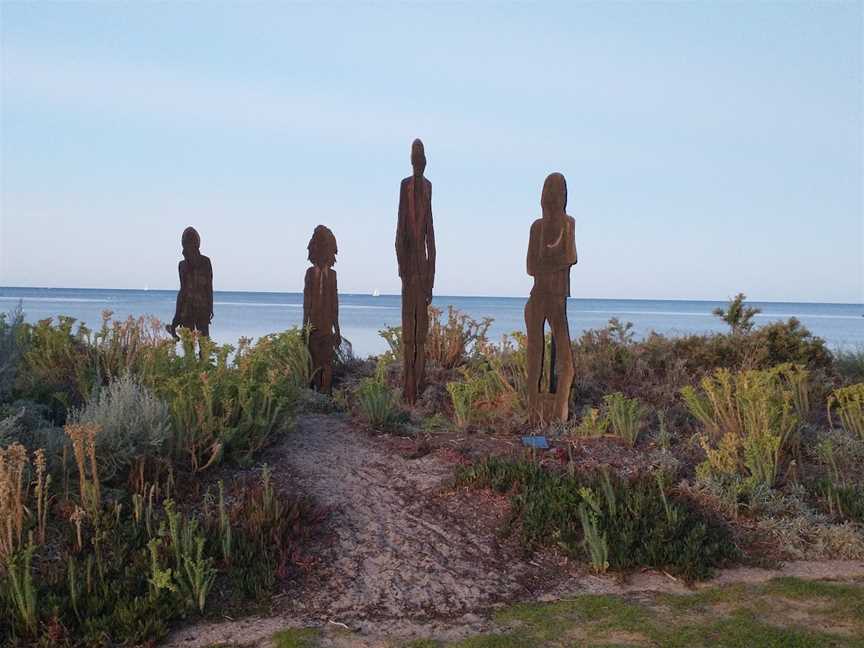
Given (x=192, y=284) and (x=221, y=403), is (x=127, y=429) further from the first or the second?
(x=192, y=284)

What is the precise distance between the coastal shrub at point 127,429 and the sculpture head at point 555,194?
166 inches

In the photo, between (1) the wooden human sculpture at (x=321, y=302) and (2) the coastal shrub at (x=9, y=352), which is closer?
(2) the coastal shrub at (x=9, y=352)

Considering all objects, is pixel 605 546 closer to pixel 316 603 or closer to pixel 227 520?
pixel 316 603

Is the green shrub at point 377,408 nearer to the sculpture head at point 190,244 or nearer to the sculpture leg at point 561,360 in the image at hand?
the sculpture leg at point 561,360

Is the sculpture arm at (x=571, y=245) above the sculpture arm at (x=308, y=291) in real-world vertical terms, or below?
above

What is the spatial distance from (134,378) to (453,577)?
11.4 ft

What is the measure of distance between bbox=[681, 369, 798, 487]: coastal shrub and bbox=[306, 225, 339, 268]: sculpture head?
486 centimetres

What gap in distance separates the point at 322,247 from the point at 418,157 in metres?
1.83

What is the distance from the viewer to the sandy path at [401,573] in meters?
4.67

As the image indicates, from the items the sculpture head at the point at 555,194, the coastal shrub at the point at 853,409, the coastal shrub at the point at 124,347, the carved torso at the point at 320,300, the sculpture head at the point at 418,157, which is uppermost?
the sculpture head at the point at 418,157

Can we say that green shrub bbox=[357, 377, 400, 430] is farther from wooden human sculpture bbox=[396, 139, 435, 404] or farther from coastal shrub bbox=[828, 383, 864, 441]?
coastal shrub bbox=[828, 383, 864, 441]

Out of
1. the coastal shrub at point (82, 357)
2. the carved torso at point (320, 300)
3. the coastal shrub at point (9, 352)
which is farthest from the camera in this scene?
the carved torso at point (320, 300)

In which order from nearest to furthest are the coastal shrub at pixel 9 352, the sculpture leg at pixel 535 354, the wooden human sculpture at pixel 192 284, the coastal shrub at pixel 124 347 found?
the coastal shrub at pixel 9 352 < the coastal shrub at pixel 124 347 < the sculpture leg at pixel 535 354 < the wooden human sculpture at pixel 192 284

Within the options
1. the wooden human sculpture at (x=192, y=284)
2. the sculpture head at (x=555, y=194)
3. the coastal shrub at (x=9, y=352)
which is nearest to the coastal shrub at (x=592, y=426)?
the sculpture head at (x=555, y=194)
